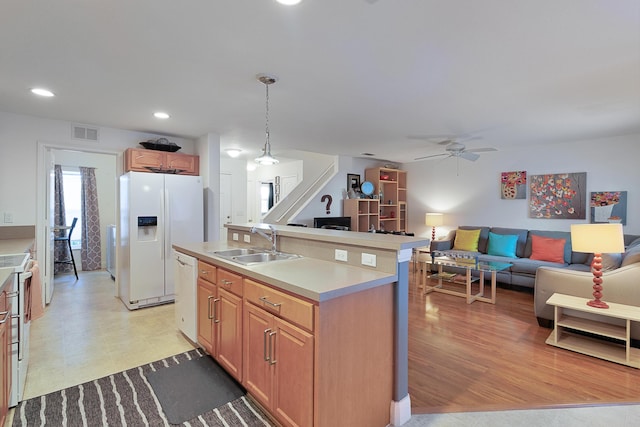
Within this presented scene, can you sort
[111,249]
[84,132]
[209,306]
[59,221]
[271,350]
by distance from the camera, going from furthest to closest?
[59,221]
[111,249]
[84,132]
[209,306]
[271,350]

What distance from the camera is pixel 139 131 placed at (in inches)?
168

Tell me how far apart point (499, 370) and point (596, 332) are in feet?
3.34

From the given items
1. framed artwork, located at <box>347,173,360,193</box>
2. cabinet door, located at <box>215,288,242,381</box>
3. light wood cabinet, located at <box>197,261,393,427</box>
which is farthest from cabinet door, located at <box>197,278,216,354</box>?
framed artwork, located at <box>347,173,360,193</box>

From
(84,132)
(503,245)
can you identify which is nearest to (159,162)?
(84,132)

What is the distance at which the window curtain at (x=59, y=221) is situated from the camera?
19.1 feet

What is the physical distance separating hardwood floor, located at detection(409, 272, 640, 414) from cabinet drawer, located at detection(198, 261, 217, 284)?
169 centimetres

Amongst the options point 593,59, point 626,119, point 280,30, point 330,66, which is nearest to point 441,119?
point 593,59

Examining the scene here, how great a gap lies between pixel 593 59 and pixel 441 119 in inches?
64.0

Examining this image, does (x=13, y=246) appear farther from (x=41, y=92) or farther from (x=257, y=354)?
(x=257, y=354)

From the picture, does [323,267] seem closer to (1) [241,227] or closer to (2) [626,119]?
(1) [241,227]

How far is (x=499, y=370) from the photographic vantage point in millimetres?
2500

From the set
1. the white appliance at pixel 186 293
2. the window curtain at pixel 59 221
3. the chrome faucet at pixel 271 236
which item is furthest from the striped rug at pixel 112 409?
the window curtain at pixel 59 221

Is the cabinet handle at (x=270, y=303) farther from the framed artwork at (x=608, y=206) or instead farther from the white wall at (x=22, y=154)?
the framed artwork at (x=608, y=206)

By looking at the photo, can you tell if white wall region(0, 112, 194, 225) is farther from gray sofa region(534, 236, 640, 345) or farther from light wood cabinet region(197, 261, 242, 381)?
gray sofa region(534, 236, 640, 345)
